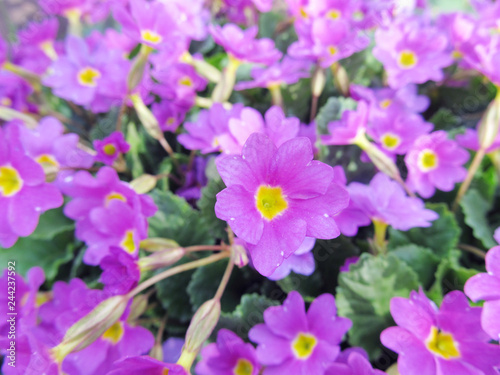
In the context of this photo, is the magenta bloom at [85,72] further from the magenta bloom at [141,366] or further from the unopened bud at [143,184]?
the magenta bloom at [141,366]

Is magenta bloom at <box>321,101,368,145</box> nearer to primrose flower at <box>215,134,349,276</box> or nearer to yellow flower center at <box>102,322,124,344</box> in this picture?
primrose flower at <box>215,134,349,276</box>

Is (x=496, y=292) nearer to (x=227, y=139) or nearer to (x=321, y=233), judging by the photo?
(x=321, y=233)

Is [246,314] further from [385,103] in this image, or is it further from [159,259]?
[385,103]

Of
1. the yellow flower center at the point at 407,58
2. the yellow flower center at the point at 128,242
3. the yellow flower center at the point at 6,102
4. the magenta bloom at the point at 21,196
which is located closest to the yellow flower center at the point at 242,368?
the yellow flower center at the point at 128,242

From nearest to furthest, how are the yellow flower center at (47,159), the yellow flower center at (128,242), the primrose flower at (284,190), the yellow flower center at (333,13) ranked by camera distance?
the primrose flower at (284,190) → the yellow flower center at (128,242) → the yellow flower center at (47,159) → the yellow flower center at (333,13)

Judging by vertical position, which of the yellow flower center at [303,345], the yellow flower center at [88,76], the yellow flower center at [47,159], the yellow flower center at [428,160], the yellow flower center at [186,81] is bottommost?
the yellow flower center at [303,345]

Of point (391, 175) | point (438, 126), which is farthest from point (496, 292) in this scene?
point (438, 126)
